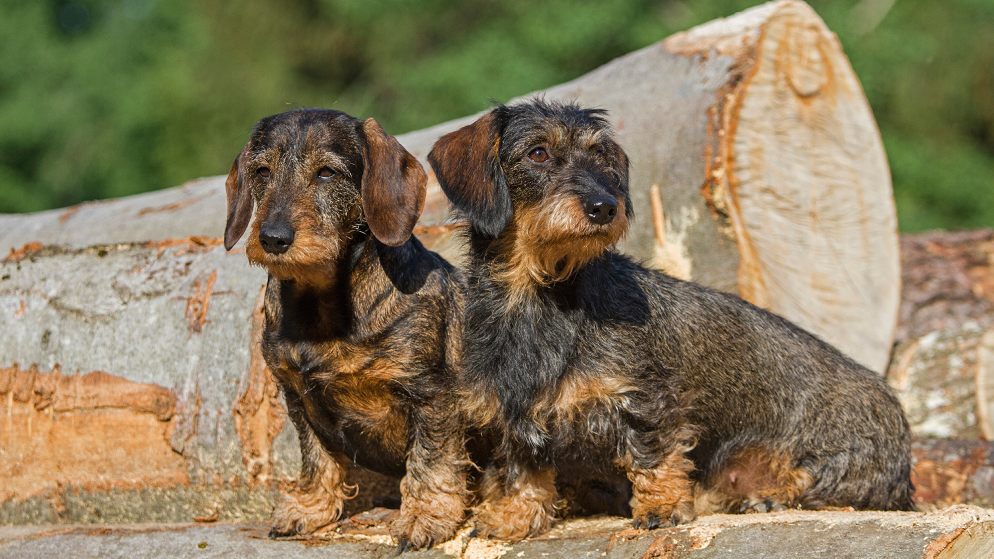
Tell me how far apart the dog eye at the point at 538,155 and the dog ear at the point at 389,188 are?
0.56 meters

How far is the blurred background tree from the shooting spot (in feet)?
66.9

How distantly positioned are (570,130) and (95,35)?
31.8 metres

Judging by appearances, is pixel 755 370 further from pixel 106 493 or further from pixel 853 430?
pixel 106 493

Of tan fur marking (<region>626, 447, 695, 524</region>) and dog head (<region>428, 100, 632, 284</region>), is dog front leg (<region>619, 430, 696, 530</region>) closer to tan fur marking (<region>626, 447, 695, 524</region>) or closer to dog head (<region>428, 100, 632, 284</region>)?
tan fur marking (<region>626, 447, 695, 524</region>)

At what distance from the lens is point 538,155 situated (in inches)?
221

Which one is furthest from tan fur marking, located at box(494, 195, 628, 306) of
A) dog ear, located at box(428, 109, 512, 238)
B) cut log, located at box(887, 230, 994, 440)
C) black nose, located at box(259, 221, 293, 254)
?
cut log, located at box(887, 230, 994, 440)

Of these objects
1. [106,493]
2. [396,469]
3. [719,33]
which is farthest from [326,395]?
[719,33]

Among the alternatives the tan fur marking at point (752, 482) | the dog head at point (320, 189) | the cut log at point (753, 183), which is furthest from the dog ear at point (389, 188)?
the tan fur marking at point (752, 482)

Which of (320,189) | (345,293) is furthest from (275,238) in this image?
(345,293)

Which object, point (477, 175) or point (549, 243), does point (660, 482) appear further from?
point (477, 175)

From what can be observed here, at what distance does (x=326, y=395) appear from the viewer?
18.9ft

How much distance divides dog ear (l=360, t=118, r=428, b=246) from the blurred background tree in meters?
13.6

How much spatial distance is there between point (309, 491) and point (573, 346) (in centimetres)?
157

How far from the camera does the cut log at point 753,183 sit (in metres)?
7.73
